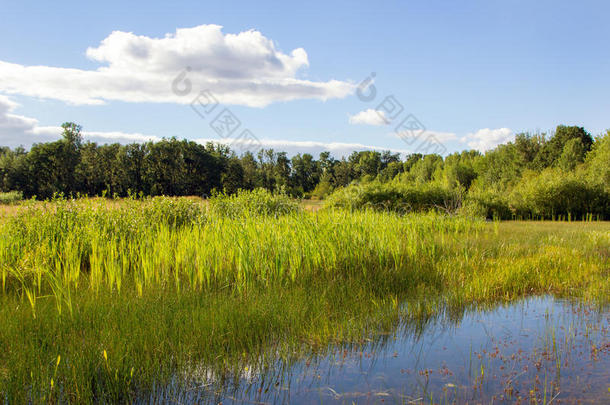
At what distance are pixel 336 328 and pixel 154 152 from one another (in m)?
43.8

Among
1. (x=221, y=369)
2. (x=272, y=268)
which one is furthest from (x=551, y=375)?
(x=272, y=268)

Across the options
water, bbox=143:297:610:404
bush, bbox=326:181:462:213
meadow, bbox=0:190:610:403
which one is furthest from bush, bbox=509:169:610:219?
water, bbox=143:297:610:404

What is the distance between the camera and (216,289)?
521cm

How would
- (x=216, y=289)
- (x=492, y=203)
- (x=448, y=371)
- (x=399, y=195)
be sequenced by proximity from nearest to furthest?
(x=448, y=371), (x=216, y=289), (x=399, y=195), (x=492, y=203)

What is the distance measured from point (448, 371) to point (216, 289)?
3.05 metres

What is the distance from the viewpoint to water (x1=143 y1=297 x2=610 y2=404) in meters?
2.94

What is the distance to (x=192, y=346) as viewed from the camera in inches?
137

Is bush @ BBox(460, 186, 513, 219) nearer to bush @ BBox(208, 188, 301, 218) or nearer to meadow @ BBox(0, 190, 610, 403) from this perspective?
bush @ BBox(208, 188, 301, 218)

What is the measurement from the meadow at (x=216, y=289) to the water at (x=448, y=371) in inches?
8.5

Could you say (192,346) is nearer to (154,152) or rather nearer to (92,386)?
(92,386)

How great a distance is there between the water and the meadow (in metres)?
0.21

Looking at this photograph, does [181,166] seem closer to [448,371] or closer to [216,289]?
[216,289]

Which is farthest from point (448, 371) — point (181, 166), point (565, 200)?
point (181, 166)

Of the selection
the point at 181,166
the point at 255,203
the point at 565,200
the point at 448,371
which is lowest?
the point at 448,371
